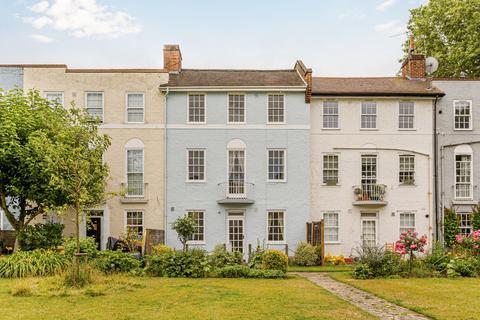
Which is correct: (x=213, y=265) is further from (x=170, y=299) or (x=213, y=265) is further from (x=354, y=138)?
(x=354, y=138)

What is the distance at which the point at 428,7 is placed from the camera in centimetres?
3894

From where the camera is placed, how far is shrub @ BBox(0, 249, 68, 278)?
59.1 ft

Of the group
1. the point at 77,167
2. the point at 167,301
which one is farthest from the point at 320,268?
the point at 77,167

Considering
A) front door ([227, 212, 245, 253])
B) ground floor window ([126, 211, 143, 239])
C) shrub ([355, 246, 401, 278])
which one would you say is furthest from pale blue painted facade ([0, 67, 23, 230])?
shrub ([355, 246, 401, 278])

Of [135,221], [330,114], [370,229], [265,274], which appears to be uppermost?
[330,114]

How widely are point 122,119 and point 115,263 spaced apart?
11.7 m

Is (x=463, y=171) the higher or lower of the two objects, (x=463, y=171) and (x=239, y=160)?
the lower

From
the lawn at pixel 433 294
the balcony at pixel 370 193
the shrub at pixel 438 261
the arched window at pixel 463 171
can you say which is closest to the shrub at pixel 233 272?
the lawn at pixel 433 294

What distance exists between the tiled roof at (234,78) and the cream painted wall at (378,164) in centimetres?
218

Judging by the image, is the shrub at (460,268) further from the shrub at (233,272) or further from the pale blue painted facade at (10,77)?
the pale blue painted facade at (10,77)

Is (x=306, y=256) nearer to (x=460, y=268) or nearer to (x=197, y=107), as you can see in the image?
(x=460, y=268)

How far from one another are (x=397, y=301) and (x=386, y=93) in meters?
17.7

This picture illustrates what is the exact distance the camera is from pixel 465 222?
96.8 ft

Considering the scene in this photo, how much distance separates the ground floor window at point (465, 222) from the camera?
2934cm
